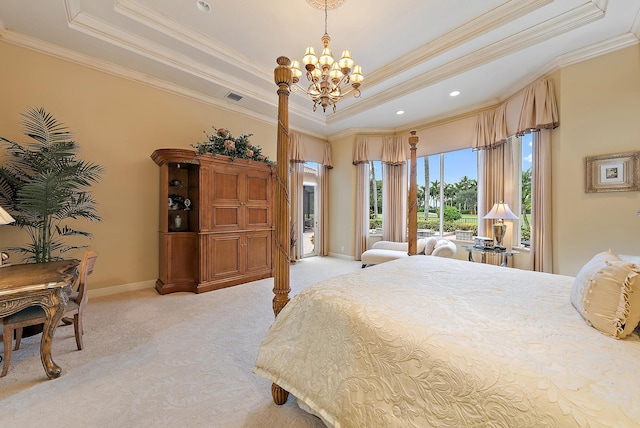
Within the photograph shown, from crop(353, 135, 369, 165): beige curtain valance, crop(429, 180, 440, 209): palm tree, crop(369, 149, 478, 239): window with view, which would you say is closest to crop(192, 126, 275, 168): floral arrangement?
crop(353, 135, 369, 165): beige curtain valance

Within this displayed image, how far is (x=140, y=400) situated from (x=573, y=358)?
7.53 feet

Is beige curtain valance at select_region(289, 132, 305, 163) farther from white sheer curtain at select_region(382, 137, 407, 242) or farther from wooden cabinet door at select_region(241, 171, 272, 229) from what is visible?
white sheer curtain at select_region(382, 137, 407, 242)

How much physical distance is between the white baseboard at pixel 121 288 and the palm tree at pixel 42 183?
67 cm

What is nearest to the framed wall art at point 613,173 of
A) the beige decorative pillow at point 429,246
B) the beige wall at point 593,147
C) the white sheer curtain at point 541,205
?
the beige wall at point 593,147

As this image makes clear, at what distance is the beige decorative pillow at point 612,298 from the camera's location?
0.99m

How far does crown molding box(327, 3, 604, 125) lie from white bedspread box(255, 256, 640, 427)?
9.87 feet

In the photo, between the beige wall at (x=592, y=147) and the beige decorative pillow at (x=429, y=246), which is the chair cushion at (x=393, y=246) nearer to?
the beige decorative pillow at (x=429, y=246)

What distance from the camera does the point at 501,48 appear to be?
3.13m

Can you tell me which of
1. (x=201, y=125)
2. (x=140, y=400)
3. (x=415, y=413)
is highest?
(x=201, y=125)

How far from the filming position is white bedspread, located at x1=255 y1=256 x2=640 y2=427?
0.73 m

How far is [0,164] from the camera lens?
8.99 feet

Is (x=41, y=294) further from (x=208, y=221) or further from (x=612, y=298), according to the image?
(x=612, y=298)

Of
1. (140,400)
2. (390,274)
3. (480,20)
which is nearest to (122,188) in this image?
(140,400)

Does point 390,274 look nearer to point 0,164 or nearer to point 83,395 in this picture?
point 83,395
